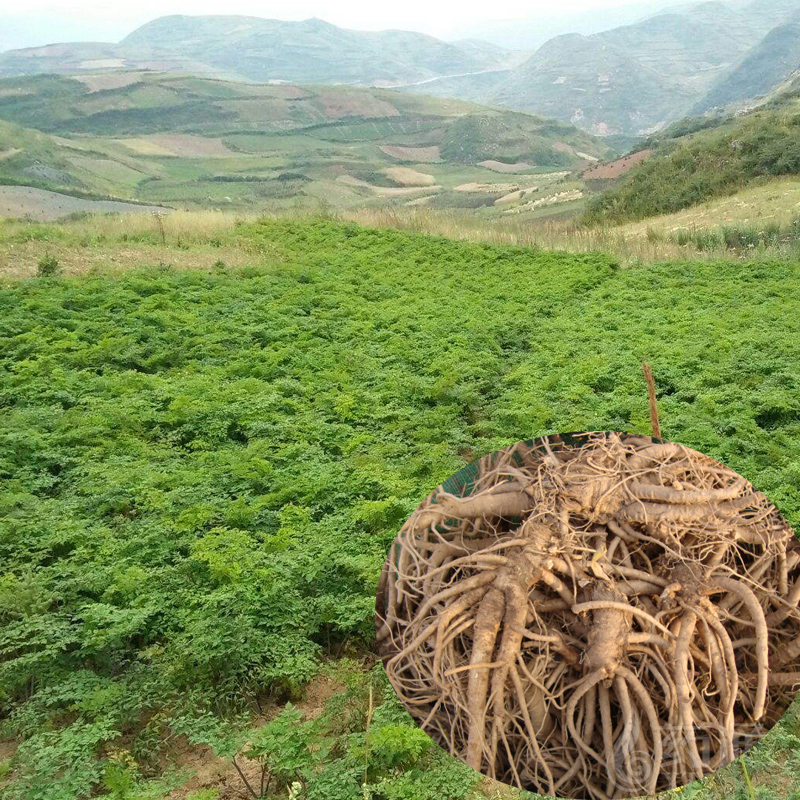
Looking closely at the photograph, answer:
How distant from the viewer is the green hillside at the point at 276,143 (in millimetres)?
65312

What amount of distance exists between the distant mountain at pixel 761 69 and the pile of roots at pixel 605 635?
13487cm

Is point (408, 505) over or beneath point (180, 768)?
over

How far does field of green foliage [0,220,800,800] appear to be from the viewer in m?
3.74

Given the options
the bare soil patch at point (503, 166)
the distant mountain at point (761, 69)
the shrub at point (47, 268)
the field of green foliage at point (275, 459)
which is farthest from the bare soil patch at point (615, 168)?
the distant mountain at point (761, 69)

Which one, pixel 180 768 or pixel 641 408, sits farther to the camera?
pixel 641 408

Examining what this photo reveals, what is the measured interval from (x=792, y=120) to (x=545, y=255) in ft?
61.6

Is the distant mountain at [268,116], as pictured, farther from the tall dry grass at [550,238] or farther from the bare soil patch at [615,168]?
the tall dry grass at [550,238]

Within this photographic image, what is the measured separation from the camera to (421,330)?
38.0ft

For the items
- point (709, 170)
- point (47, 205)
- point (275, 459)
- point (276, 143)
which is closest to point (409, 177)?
point (276, 143)

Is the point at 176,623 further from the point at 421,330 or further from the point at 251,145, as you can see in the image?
the point at 251,145

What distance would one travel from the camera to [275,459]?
7277 mm

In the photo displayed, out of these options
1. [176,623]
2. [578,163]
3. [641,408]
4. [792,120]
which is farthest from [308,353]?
[578,163]

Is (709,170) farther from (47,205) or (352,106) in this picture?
(352,106)

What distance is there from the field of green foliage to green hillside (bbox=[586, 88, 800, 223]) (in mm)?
13136
